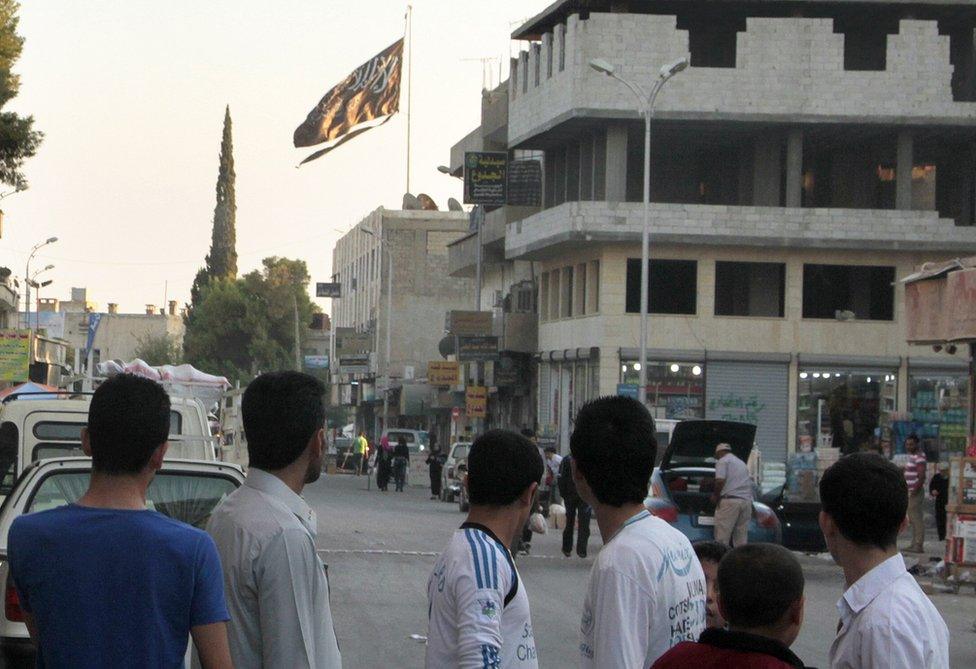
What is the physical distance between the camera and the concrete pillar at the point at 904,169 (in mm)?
45688

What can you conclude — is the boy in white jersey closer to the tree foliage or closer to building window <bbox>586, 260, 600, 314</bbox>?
building window <bbox>586, 260, 600, 314</bbox>

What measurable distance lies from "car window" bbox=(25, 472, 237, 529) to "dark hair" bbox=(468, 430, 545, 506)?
485 cm

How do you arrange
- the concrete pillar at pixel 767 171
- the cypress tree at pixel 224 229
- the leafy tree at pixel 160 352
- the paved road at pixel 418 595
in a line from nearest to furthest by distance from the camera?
the paved road at pixel 418 595
the concrete pillar at pixel 767 171
the cypress tree at pixel 224 229
the leafy tree at pixel 160 352

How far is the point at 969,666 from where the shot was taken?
13109mm

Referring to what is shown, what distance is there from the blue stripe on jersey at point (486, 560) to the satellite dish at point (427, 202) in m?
86.8

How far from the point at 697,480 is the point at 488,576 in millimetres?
18010

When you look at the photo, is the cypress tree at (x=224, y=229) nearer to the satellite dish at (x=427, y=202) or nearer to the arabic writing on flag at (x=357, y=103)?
the satellite dish at (x=427, y=202)

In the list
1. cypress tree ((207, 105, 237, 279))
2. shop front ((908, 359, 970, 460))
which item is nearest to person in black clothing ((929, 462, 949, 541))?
shop front ((908, 359, 970, 460))

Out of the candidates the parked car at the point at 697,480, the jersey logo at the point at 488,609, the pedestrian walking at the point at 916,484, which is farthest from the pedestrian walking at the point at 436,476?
the jersey logo at the point at 488,609

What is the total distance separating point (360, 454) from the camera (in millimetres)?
65562

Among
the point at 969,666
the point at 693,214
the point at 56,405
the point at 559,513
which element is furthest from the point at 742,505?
the point at 693,214

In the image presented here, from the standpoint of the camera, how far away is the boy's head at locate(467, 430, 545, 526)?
4.61 meters

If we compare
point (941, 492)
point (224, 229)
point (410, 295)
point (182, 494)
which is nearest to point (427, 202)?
point (410, 295)

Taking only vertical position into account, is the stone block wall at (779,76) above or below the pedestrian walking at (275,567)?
above
